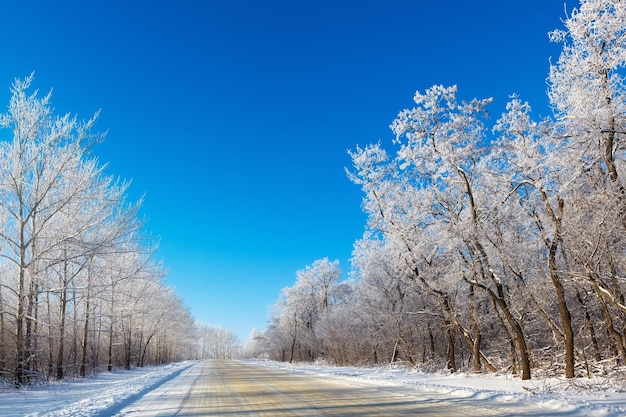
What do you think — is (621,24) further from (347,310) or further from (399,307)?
(347,310)

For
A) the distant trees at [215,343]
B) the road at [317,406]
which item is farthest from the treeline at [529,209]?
the distant trees at [215,343]

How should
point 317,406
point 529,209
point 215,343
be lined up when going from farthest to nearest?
point 215,343 < point 529,209 < point 317,406

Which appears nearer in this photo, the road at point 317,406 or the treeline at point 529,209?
the road at point 317,406

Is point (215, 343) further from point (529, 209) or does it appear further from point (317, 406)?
point (317, 406)

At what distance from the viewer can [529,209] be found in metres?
16.4

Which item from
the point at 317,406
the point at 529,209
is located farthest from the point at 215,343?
the point at 317,406

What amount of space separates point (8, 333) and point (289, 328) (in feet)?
180

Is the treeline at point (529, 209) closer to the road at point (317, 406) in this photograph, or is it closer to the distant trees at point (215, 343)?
the road at point (317, 406)

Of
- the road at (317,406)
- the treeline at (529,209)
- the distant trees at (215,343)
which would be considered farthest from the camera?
the distant trees at (215,343)

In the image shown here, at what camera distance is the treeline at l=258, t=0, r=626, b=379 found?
37.2 feet

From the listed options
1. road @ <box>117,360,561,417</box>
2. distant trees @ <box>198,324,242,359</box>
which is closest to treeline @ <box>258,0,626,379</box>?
road @ <box>117,360,561,417</box>

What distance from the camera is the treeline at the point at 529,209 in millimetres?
11344

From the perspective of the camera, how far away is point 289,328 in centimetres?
6950

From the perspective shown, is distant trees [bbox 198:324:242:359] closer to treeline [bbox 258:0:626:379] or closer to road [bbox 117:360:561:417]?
treeline [bbox 258:0:626:379]
